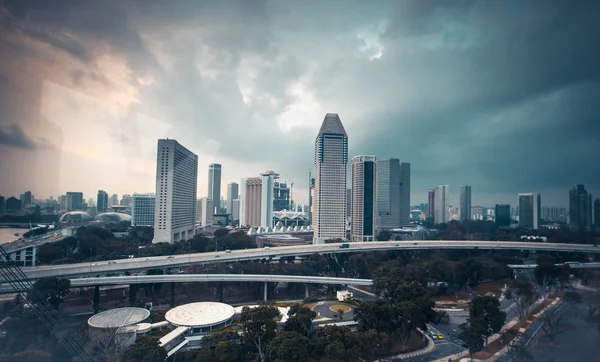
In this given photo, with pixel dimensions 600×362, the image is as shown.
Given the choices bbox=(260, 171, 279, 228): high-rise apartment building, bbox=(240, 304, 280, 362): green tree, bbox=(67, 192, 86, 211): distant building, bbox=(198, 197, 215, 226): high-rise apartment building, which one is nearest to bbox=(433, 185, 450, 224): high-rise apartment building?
bbox=(260, 171, 279, 228): high-rise apartment building

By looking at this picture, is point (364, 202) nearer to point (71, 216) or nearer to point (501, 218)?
point (501, 218)

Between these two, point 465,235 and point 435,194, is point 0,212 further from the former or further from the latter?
point 435,194

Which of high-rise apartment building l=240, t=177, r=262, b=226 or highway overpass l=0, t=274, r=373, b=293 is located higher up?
high-rise apartment building l=240, t=177, r=262, b=226

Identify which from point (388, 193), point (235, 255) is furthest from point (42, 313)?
point (388, 193)

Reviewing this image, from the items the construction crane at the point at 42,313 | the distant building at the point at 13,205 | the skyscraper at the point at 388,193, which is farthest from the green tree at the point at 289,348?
the skyscraper at the point at 388,193

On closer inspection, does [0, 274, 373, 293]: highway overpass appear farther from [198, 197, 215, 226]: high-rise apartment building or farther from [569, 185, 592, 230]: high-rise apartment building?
[198, 197, 215, 226]: high-rise apartment building

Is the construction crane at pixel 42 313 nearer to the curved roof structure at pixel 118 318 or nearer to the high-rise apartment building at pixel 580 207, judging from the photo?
the curved roof structure at pixel 118 318
